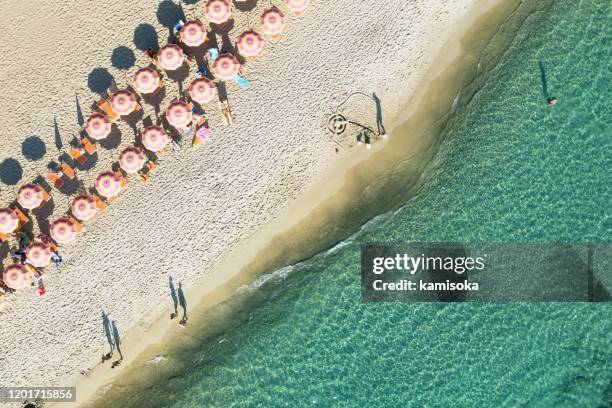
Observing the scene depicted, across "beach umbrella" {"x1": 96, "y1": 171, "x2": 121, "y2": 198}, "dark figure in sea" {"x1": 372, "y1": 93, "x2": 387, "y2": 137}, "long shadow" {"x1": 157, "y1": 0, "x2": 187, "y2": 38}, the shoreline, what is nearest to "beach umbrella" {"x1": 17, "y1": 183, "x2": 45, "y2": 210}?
"beach umbrella" {"x1": 96, "y1": 171, "x2": 121, "y2": 198}

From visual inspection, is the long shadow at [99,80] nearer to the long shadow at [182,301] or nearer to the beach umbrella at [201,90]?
the beach umbrella at [201,90]

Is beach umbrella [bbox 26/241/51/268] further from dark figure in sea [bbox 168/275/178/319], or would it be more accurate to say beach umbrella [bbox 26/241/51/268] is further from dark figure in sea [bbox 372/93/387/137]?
A: dark figure in sea [bbox 372/93/387/137]

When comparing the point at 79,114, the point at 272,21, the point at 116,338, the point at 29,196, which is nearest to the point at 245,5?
the point at 272,21

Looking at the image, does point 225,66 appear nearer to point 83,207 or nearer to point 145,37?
point 145,37

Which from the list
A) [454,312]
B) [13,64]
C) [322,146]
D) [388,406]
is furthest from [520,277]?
[13,64]

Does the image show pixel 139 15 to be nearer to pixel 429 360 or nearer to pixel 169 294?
pixel 169 294

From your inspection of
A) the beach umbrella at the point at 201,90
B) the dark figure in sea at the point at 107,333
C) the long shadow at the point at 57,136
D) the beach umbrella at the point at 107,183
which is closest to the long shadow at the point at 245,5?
the beach umbrella at the point at 201,90
